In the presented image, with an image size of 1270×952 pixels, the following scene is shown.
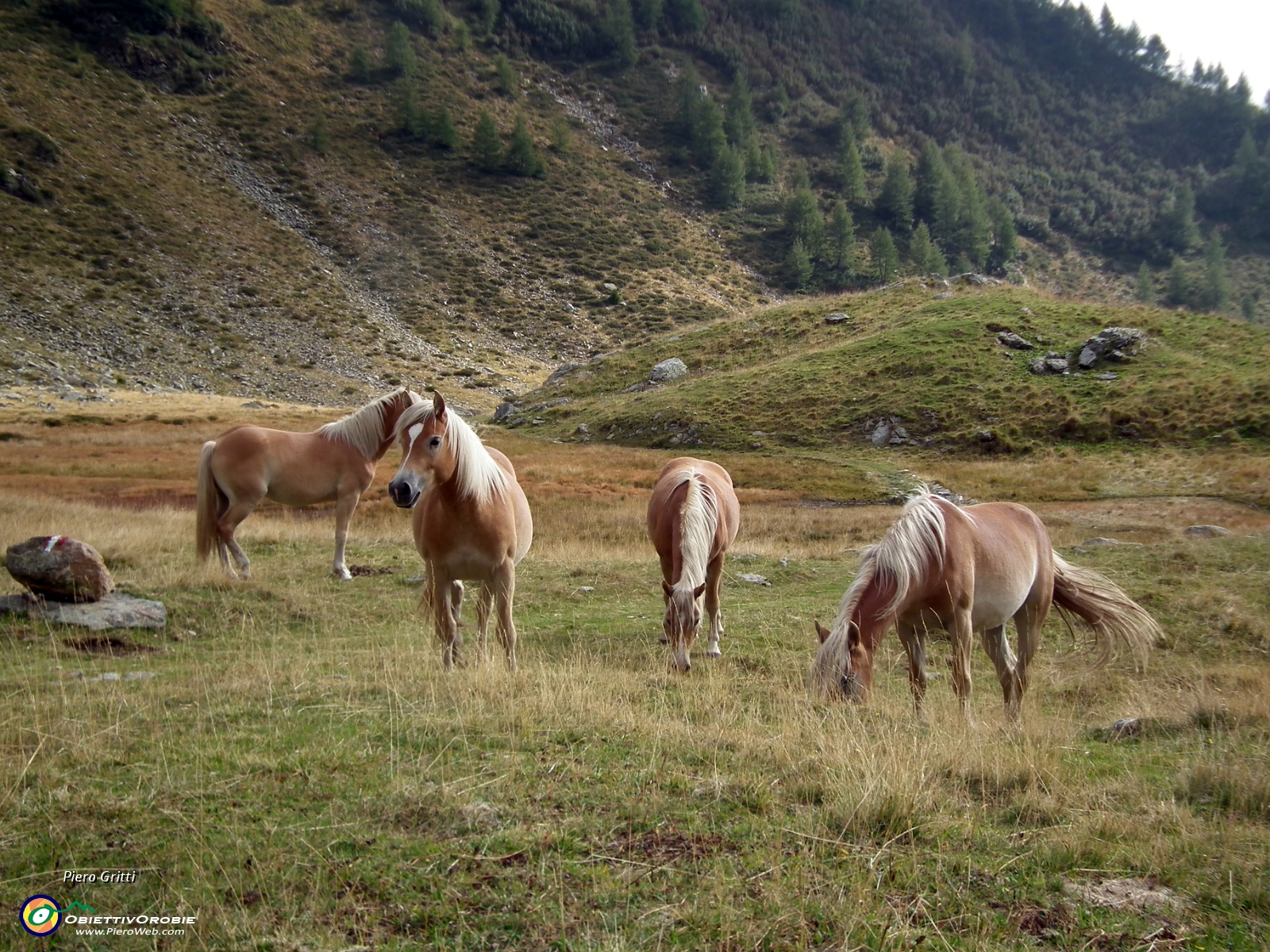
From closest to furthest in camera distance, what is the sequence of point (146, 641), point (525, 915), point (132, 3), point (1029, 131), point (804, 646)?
point (525, 915) < point (146, 641) < point (804, 646) < point (132, 3) < point (1029, 131)

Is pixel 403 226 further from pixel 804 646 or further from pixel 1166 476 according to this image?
pixel 804 646

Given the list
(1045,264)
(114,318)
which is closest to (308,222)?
(114,318)

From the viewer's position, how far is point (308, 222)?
81250 millimetres

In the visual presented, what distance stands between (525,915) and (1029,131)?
170 m

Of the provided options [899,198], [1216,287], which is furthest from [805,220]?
[1216,287]

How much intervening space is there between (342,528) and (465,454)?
6.84m

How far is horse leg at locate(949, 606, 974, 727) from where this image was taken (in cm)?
682

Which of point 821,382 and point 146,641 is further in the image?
point 821,382

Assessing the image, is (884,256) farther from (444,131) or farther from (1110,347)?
(1110,347)

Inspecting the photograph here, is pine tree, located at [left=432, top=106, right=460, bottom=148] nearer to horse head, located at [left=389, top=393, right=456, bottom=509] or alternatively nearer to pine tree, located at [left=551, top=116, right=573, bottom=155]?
pine tree, located at [left=551, top=116, right=573, bottom=155]

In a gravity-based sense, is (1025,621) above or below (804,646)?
above

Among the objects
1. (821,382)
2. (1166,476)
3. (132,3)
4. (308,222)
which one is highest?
(132,3)

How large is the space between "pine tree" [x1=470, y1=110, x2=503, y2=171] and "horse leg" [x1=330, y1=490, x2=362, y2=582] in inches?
3566

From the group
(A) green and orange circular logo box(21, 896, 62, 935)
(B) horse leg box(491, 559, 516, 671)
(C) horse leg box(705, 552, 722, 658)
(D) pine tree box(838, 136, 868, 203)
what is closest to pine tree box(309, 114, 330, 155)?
(D) pine tree box(838, 136, 868, 203)
